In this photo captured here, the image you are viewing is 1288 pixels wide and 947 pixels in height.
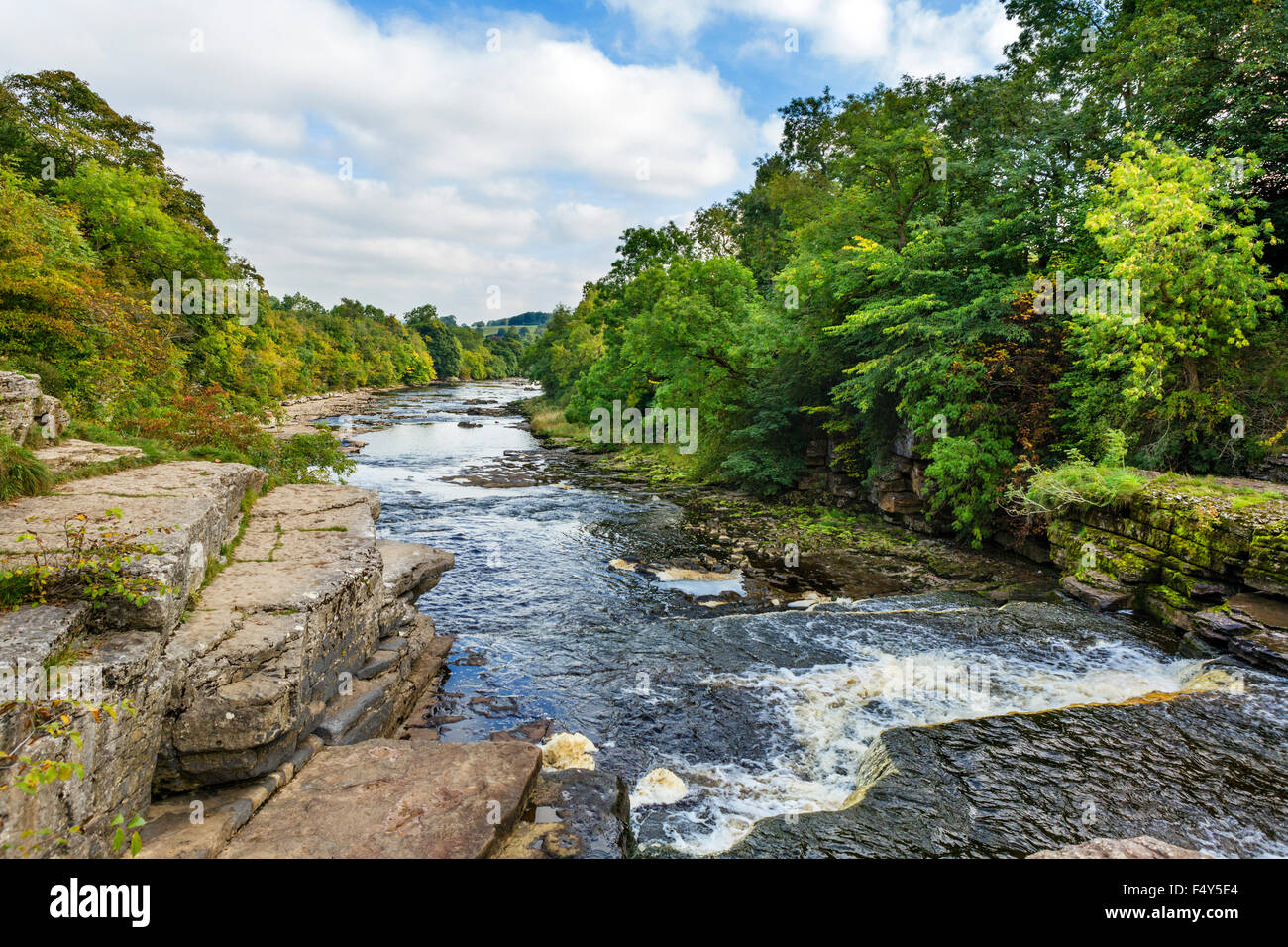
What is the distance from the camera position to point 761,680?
7.65 metres

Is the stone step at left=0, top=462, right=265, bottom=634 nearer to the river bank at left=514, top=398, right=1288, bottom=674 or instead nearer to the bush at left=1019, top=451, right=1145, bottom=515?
the river bank at left=514, top=398, right=1288, bottom=674

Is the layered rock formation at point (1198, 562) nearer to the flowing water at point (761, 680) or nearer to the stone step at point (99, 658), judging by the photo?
the flowing water at point (761, 680)

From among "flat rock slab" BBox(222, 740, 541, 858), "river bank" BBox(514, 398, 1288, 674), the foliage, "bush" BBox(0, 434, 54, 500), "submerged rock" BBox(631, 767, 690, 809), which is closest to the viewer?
"flat rock slab" BBox(222, 740, 541, 858)

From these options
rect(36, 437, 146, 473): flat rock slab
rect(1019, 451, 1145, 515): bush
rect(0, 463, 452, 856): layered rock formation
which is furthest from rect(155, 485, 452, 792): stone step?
rect(1019, 451, 1145, 515): bush

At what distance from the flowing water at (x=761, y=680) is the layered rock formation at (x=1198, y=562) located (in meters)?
0.63

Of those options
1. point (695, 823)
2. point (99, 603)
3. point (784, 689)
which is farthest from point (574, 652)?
point (99, 603)

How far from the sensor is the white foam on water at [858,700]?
5.37 meters

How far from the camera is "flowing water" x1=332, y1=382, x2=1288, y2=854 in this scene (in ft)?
18.1

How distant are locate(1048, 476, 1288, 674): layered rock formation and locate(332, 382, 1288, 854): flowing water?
2.07ft

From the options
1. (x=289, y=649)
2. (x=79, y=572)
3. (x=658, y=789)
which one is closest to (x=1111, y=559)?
(x=658, y=789)

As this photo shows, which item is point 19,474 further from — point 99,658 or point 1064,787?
point 1064,787

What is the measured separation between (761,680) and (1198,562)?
22.2 feet

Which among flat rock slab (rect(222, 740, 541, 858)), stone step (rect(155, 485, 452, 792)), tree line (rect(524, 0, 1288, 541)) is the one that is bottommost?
flat rock slab (rect(222, 740, 541, 858))
